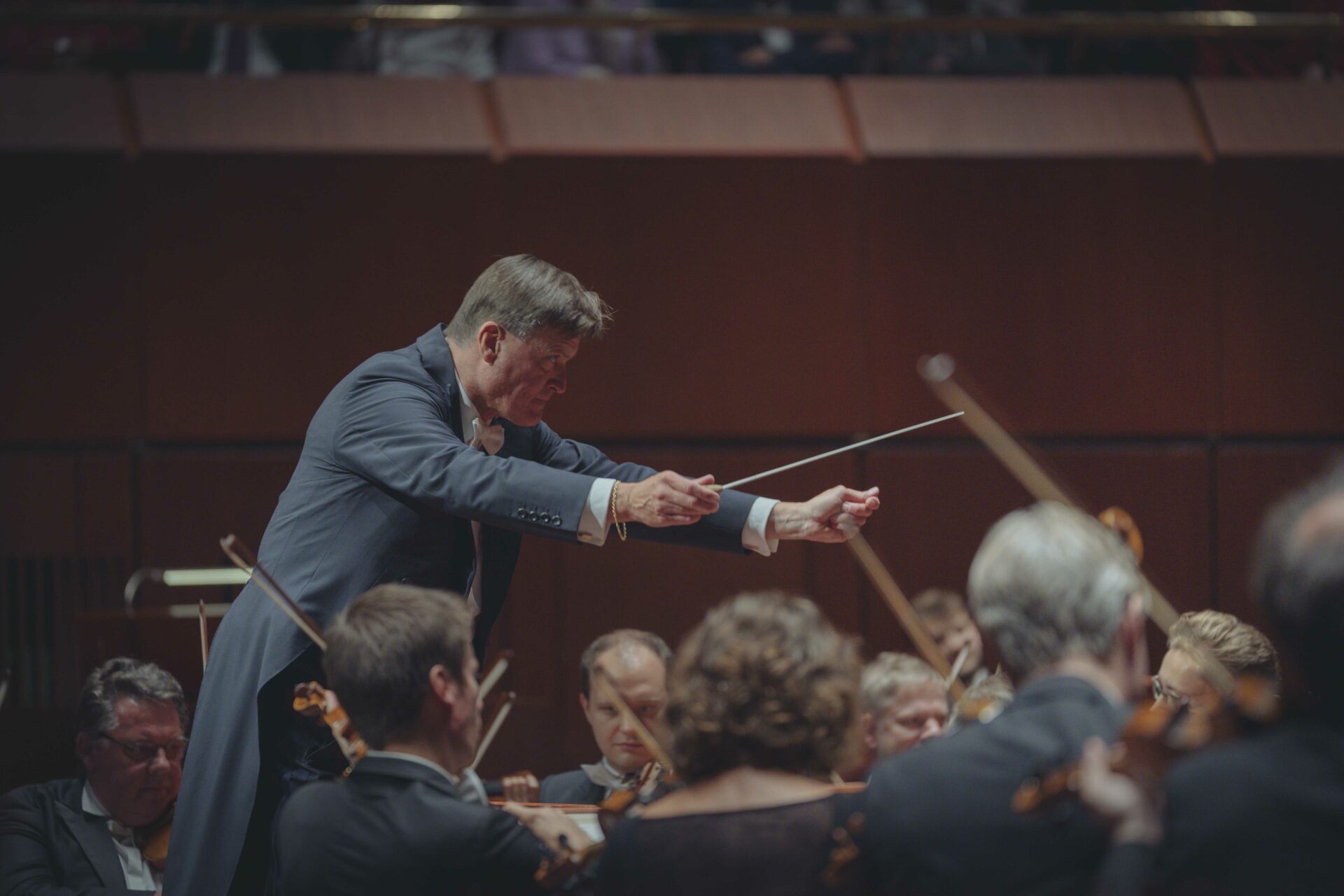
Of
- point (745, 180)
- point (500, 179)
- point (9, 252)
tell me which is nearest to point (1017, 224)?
point (745, 180)

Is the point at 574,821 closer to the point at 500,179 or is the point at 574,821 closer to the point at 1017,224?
Answer: the point at 500,179

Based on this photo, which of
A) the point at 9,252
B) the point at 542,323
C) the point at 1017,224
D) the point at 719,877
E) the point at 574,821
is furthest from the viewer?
the point at 1017,224

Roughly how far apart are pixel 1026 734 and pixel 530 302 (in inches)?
48.0

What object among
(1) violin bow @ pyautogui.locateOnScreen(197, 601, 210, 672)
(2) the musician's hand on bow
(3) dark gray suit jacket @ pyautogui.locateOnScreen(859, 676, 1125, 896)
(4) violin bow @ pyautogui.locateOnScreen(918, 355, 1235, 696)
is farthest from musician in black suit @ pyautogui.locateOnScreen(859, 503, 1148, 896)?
(4) violin bow @ pyautogui.locateOnScreen(918, 355, 1235, 696)

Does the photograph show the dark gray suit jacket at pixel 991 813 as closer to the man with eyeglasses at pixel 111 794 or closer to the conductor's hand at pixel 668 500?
the conductor's hand at pixel 668 500

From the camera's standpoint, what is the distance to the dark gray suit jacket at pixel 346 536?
217 cm

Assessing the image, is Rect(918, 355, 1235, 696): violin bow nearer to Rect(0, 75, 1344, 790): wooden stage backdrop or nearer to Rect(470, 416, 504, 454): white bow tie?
Rect(0, 75, 1344, 790): wooden stage backdrop

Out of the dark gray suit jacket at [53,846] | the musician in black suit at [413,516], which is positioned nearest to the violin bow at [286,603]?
the musician in black suit at [413,516]

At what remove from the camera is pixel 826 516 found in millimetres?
2416

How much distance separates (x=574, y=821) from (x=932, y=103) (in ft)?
10.3

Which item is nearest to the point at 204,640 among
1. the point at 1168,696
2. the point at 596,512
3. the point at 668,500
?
the point at 596,512

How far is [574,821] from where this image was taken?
6.28 ft

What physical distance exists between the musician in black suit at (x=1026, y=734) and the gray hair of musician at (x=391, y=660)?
1.82ft

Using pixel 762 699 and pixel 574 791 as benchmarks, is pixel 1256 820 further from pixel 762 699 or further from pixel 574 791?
pixel 574 791
